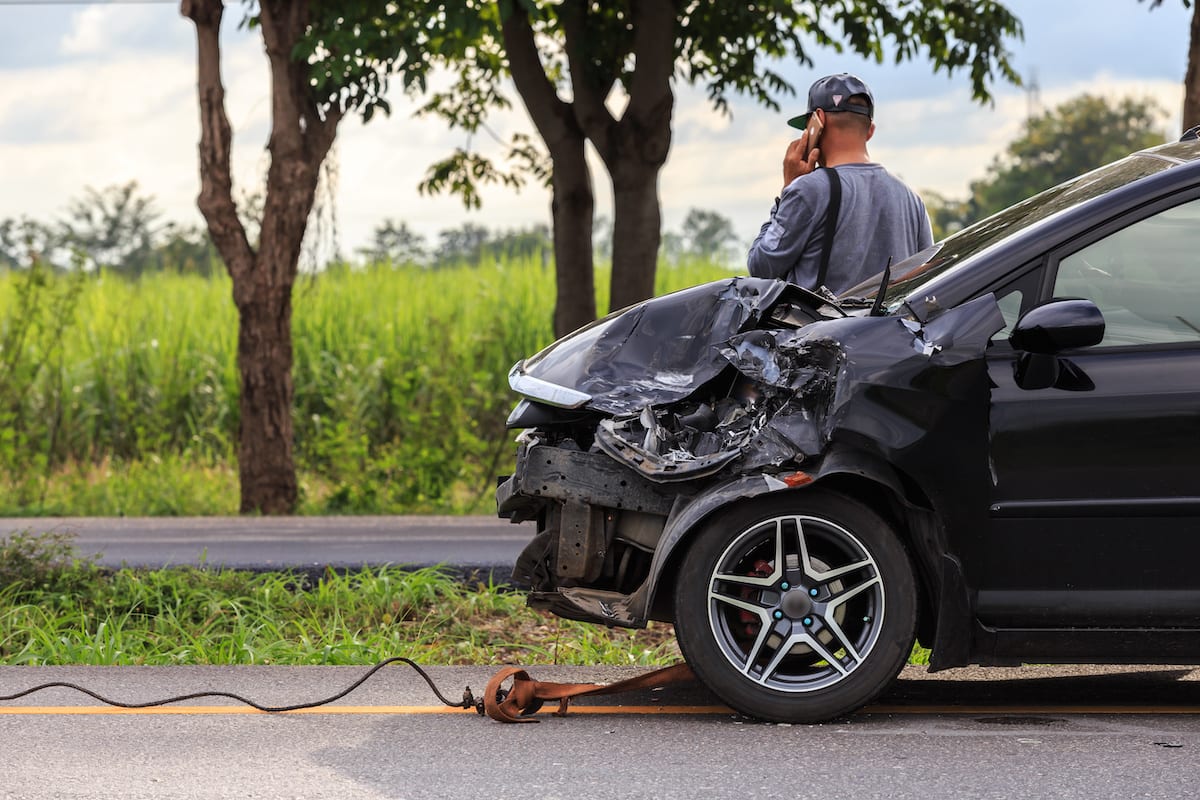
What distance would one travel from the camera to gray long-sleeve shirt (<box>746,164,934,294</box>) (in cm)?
582

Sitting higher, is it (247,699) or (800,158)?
(800,158)

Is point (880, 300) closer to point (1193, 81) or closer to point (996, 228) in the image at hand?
point (996, 228)

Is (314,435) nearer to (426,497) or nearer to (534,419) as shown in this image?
(426,497)

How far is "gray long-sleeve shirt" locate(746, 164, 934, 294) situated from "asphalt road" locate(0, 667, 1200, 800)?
5.39 ft

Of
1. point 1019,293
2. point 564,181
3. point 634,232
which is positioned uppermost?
point 564,181

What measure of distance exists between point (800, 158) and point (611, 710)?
2392 mm

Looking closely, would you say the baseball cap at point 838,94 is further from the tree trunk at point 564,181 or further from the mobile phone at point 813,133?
the tree trunk at point 564,181

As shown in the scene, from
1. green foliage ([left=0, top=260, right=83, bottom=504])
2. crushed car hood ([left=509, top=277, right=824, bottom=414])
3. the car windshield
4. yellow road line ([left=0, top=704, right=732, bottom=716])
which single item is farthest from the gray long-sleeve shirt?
green foliage ([left=0, top=260, right=83, bottom=504])

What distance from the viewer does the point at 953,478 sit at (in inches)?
186

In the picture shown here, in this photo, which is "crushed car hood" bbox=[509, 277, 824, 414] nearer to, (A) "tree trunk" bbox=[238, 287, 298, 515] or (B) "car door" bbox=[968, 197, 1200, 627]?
(B) "car door" bbox=[968, 197, 1200, 627]

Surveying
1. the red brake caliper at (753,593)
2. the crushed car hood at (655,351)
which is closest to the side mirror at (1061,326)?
the crushed car hood at (655,351)

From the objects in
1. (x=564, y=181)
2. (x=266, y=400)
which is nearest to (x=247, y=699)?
(x=266, y=400)

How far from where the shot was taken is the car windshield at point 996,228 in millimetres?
5102

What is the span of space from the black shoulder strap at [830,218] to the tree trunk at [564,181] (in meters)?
8.02
